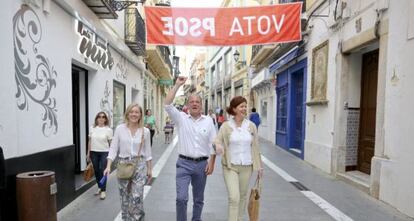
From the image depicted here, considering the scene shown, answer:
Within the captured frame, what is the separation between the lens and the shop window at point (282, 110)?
1442 centimetres

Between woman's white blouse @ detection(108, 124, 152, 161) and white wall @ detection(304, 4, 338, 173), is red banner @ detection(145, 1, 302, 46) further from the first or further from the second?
woman's white blouse @ detection(108, 124, 152, 161)

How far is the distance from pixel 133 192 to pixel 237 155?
137cm

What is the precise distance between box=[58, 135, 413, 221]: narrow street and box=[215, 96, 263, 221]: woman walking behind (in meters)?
1.04

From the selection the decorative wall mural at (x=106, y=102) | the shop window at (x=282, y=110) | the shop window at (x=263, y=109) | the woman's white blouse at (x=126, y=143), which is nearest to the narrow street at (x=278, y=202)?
the woman's white blouse at (x=126, y=143)

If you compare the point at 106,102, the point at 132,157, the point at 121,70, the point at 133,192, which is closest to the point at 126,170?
the point at 132,157

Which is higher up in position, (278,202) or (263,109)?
(263,109)

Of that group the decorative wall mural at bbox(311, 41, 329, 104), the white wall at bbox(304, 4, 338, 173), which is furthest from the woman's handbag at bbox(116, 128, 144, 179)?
the decorative wall mural at bbox(311, 41, 329, 104)

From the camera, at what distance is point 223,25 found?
325 inches

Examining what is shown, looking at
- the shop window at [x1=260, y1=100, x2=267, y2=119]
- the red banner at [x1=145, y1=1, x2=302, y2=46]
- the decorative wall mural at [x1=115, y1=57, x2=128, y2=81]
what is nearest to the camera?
the red banner at [x1=145, y1=1, x2=302, y2=46]

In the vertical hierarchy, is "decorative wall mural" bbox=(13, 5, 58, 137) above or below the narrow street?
above

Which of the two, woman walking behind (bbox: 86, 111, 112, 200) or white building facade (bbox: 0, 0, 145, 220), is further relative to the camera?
woman walking behind (bbox: 86, 111, 112, 200)

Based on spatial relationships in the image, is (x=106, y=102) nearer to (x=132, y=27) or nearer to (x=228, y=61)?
(x=132, y=27)

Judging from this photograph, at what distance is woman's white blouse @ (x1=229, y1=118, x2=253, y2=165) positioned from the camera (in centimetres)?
416

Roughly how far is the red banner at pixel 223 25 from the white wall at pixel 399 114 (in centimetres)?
292
